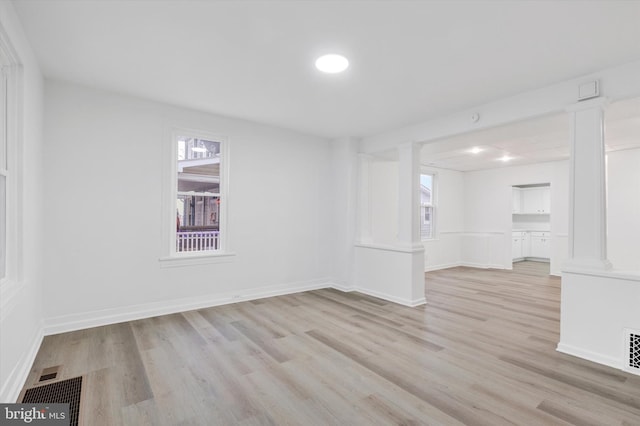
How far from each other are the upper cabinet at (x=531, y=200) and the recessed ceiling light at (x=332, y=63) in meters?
8.38

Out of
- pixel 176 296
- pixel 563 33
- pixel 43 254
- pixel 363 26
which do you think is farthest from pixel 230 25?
pixel 176 296

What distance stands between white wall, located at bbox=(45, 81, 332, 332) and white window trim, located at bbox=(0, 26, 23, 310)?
3.32 ft

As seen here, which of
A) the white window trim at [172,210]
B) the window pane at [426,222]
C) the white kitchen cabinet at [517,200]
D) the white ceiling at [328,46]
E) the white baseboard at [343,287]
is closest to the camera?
the white ceiling at [328,46]

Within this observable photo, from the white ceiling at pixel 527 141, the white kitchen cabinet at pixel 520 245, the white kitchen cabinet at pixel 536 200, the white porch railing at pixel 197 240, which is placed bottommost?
the white kitchen cabinet at pixel 520 245

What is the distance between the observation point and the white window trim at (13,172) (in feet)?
7.40

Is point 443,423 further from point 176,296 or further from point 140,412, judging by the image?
point 176,296

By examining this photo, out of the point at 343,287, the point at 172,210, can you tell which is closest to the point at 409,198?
the point at 343,287

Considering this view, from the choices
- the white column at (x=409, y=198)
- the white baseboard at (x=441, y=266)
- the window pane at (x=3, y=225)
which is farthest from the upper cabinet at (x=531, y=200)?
the window pane at (x=3, y=225)

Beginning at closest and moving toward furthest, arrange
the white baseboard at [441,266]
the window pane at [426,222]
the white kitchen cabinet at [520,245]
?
the white baseboard at [441,266]
the window pane at [426,222]
the white kitchen cabinet at [520,245]

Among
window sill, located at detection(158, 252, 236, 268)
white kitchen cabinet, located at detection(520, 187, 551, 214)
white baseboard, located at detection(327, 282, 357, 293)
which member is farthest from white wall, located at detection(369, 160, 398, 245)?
white kitchen cabinet, located at detection(520, 187, 551, 214)

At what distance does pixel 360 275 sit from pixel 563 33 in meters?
3.98

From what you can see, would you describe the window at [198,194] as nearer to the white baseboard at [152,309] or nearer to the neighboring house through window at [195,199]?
the neighboring house through window at [195,199]

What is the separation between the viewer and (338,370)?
2.57m

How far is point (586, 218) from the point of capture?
114 inches
